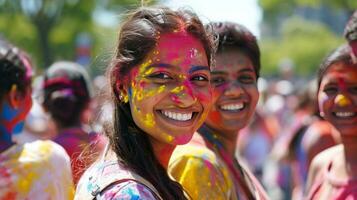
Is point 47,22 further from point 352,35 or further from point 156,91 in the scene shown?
Result: point 156,91

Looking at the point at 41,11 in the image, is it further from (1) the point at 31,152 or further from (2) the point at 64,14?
(1) the point at 31,152

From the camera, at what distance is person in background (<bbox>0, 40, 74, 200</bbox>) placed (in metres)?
2.84

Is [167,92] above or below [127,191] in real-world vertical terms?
above

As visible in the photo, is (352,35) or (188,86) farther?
(352,35)

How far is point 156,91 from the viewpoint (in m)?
2.35

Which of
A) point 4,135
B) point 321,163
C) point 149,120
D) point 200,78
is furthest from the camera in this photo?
point 321,163

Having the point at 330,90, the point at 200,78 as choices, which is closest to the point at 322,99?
the point at 330,90

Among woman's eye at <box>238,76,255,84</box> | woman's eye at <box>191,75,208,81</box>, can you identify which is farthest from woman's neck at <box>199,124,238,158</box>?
woman's eye at <box>191,75,208,81</box>

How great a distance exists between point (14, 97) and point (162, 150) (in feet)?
3.13

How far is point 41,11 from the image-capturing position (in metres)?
31.7

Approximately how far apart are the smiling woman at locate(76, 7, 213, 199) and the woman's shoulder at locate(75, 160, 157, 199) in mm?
31

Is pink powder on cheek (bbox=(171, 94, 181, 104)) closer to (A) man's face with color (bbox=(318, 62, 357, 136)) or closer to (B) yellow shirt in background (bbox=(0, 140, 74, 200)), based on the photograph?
(B) yellow shirt in background (bbox=(0, 140, 74, 200))

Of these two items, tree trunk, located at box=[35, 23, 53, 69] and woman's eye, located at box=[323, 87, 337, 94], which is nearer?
woman's eye, located at box=[323, 87, 337, 94]

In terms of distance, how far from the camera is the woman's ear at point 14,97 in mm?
3061
